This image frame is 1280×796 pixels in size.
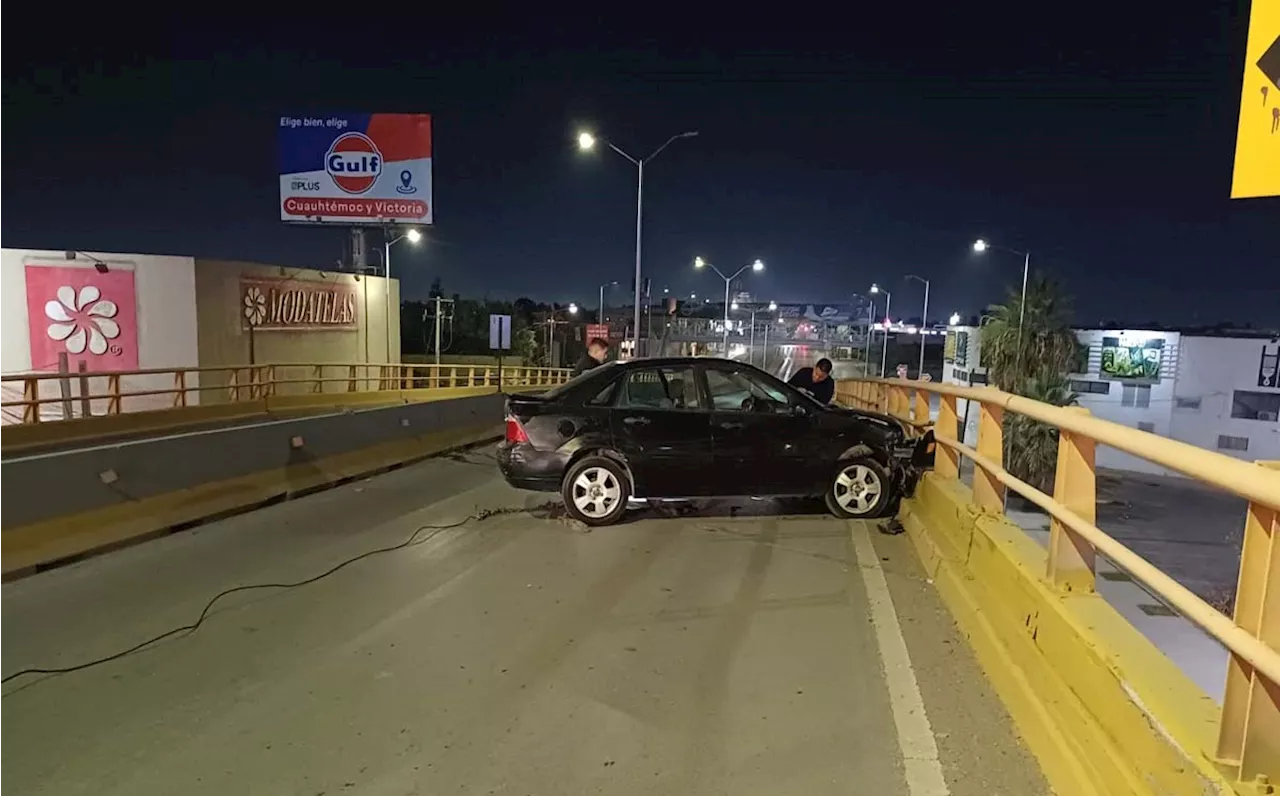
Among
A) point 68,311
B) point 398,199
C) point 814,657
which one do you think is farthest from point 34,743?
point 398,199

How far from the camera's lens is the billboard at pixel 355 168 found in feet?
124

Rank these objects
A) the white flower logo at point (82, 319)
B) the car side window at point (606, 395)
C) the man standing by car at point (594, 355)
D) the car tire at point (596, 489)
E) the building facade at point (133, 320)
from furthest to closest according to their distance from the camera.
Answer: the white flower logo at point (82, 319)
the building facade at point (133, 320)
the man standing by car at point (594, 355)
the car side window at point (606, 395)
the car tire at point (596, 489)

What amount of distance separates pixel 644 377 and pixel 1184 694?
623cm

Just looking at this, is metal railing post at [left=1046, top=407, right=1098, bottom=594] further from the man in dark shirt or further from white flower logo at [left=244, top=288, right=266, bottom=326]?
white flower logo at [left=244, top=288, right=266, bottom=326]

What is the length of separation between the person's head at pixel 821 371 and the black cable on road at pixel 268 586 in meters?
5.62

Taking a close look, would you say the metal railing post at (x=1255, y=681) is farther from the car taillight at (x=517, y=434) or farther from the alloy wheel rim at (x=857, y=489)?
the car taillight at (x=517, y=434)

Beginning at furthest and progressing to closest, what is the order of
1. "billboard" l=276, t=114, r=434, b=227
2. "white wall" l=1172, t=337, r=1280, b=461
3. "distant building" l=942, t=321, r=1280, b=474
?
"distant building" l=942, t=321, r=1280, b=474 < "white wall" l=1172, t=337, r=1280, b=461 < "billboard" l=276, t=114, r=434, b=227

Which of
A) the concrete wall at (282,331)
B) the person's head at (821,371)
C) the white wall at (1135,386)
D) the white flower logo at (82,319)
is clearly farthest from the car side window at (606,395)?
the white wall at (1135,386)

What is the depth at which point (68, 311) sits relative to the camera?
2666 cm

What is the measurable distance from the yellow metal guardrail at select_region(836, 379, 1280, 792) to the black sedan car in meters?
3.62

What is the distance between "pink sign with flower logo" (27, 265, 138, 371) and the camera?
26375mm

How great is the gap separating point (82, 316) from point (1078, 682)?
102 ft

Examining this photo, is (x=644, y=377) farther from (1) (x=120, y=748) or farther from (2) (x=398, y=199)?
(2) (x=398, y=199)

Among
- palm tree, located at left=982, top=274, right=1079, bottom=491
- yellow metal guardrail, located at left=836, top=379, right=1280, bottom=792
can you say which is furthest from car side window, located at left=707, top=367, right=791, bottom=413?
palm tree, located at left=982, top=274, right=1079, bottom=491
